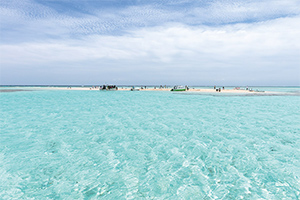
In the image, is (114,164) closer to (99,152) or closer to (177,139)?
(99,152)

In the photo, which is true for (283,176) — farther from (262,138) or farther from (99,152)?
(99,152)

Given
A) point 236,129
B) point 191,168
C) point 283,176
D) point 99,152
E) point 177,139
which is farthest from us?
point 236,129

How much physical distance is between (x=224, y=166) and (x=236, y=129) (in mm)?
8572

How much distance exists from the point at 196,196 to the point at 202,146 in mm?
5485

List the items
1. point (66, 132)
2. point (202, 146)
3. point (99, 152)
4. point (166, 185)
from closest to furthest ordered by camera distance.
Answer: point (166, 185) < point (99, 152) < point (202, 146) < point (66, 132)

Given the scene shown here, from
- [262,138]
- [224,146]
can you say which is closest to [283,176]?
[224,146]

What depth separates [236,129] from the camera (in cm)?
1681

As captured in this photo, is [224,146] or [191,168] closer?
[191,168]

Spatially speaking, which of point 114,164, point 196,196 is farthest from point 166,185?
point 114,164

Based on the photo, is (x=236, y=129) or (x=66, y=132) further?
(x=236, y=129)

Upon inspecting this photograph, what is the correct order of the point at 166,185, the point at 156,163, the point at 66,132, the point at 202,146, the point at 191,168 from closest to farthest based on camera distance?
the point at 166,185
the point at 191,168
the point at 156,163
the point at 202,146
the point at 66,132

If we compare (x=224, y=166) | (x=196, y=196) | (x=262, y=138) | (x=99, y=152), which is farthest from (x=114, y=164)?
(x=262, y=138)

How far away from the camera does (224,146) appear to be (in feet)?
39.7

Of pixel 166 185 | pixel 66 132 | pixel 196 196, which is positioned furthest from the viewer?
pixel 66 132
